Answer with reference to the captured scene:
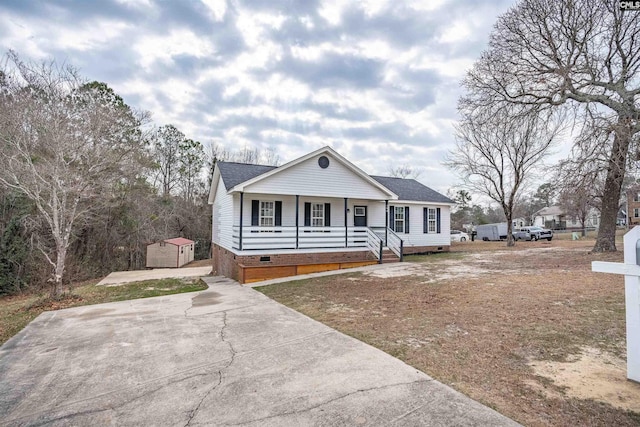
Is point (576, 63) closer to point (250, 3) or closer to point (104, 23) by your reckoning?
point (250, 3)

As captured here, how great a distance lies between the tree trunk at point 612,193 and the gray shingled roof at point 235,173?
43.1ft

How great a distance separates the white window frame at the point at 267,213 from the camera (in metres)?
14.2

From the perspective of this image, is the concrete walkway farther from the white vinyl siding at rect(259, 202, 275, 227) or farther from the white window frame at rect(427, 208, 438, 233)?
the white window frame at rect(427, 208, 438, 233)

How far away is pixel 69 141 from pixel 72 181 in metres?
1.31

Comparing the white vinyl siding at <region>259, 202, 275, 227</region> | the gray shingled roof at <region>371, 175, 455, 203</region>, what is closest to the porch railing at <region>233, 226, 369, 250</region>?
the white vinyl siding at <region>259, 202, 275, 227</region>

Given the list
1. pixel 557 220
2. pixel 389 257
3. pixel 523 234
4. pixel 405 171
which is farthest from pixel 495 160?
pixel 557 220

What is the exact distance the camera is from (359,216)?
16469 millimetres

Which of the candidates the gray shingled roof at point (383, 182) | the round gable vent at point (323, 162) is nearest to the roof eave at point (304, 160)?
the round gable vent at point (323, 162)

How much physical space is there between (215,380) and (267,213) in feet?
35.7

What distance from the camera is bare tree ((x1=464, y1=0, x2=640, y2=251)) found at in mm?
→ 11062

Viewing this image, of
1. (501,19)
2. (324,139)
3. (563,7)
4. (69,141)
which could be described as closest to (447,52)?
(501,19)

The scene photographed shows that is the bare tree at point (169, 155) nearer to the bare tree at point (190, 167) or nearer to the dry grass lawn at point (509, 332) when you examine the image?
the bare tree at point (190, 167)

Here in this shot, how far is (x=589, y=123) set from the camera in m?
11.4

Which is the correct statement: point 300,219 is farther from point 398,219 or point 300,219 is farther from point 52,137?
point 52,137
